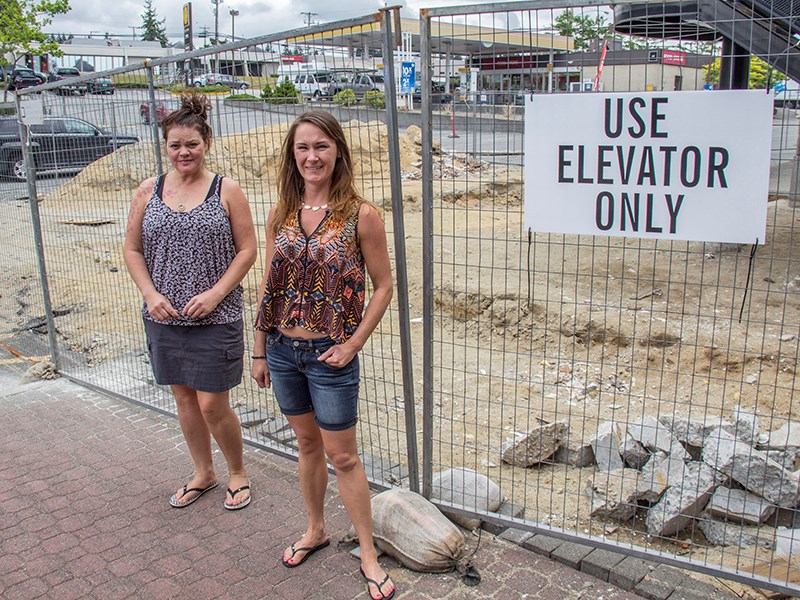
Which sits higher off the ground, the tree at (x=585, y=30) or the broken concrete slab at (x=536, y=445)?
the tree at (x=585, y=30)

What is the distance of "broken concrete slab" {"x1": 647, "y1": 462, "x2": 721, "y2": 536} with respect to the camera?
11.7 feet

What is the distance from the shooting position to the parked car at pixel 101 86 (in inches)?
202

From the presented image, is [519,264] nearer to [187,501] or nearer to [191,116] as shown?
[191,116]

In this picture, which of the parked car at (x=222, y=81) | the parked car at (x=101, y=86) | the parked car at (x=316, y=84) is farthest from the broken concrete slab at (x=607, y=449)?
the parked car at (x=101, y=86)

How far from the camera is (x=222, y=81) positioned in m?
4.24

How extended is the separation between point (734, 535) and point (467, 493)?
1374mm

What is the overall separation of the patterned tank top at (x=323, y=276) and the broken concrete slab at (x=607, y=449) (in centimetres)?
205

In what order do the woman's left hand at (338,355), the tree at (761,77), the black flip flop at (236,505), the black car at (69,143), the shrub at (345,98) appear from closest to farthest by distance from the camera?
the tree at (761,77) < the woman's left hand at (338,355) < the shrub at (345,98) < the black flip flop at (236,505) < the black car at (69,143)

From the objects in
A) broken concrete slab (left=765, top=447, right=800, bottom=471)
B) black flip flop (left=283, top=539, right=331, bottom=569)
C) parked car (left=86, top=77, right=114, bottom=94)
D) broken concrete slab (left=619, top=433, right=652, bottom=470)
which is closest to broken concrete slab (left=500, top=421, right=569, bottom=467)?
broken concrete slab (left=619, top=433, right=652, bottom=470)

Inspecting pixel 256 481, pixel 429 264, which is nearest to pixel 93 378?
pixel 256 481

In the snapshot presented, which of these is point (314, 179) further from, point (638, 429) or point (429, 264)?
point (638, 429)

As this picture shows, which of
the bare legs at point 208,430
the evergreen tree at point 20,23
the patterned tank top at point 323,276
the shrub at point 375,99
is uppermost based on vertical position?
the evergreen tree at point 20,23

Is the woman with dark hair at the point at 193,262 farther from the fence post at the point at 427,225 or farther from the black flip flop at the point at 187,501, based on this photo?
the fence post at the point at 427,225

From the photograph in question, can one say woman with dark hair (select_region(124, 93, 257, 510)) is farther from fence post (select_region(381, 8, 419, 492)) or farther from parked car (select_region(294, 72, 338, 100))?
fence post (select_region(381, 8, 419, 492))
